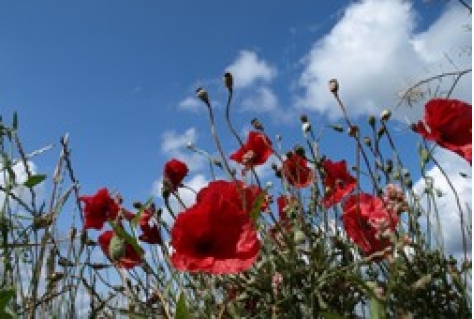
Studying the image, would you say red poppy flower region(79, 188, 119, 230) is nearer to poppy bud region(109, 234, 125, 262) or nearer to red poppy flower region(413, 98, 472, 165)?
poppy bud region(109, 234, 125, 262)

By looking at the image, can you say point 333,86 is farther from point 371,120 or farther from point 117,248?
point 117,248

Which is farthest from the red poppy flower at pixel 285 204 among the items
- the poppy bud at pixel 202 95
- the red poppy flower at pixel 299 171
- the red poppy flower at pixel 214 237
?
the poppy bud at pixel 202 95

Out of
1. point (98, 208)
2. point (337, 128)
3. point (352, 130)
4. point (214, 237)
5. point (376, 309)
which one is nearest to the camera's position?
point (376, 309)

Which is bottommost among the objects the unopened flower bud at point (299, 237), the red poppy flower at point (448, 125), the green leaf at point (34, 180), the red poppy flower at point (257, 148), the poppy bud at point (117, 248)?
the unopened flower bud at point (299, 237)

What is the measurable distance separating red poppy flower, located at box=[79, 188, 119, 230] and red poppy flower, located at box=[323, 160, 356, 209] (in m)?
0.46

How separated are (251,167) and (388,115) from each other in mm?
276

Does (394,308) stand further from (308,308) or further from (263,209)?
(263,209)

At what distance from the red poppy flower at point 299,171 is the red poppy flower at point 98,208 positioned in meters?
0.38

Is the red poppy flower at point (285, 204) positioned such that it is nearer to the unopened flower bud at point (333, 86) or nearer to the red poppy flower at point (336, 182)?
the red poppy flower at point (336, 182)

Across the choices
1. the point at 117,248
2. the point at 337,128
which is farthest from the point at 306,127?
the point at 117,248

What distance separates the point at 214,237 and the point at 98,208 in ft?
1.44

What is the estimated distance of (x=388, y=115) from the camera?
1.41m

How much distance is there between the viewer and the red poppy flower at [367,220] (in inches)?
49.4

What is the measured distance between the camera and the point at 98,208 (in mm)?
1600
